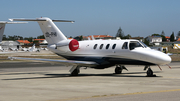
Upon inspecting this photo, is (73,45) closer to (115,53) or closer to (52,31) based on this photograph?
(52,31)

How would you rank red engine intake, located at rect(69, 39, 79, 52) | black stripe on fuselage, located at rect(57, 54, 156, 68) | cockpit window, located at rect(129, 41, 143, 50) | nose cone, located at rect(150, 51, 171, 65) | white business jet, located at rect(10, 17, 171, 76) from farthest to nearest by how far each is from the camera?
red engine intake, located at rect(69, 39, 79, 52)
cockpit window, located at rect(129, 41, 143, 50)
black stripe on fuselage, located at rect(57, 54, 156, 68)
white business jet, located at rect(10, 17, 171, 76)
nose cone, located at rect(150, 51, 171, 65)

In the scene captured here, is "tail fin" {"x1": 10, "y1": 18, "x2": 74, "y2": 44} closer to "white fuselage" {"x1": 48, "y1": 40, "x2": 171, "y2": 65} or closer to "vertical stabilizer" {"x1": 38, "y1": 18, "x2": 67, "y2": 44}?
"vertical stabilizer" {"x1": 38, "y1": 18, "x2": 67, "y2": 44}

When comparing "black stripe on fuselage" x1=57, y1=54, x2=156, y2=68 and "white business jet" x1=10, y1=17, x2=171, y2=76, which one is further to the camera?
"black stripe on fuselage" x1=57, y1=54, x2=156, y2=68

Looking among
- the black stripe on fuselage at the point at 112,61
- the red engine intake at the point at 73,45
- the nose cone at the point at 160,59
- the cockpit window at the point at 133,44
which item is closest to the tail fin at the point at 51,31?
the red engine intake at the point at 73,45

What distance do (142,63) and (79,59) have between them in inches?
220

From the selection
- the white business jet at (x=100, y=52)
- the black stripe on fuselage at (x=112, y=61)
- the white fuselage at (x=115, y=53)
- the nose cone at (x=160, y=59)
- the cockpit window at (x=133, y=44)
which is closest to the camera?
the nose cone at (x=160, y=59)

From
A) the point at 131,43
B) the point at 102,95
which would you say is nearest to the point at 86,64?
the point at 131,43

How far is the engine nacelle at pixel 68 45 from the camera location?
24031 millimetres

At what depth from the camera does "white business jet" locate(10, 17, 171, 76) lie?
20641 millimetres

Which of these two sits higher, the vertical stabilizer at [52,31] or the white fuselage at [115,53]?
the vertical stabilizer at [52,31]

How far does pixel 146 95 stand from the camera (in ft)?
39.2

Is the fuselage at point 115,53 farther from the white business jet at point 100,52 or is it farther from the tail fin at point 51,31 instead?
the tail fin at point 51,31

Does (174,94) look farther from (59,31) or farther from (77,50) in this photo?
(59,31)

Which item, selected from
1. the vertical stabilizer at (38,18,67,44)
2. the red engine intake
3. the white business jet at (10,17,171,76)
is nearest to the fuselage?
the white business jet at (10,17,171,76)
